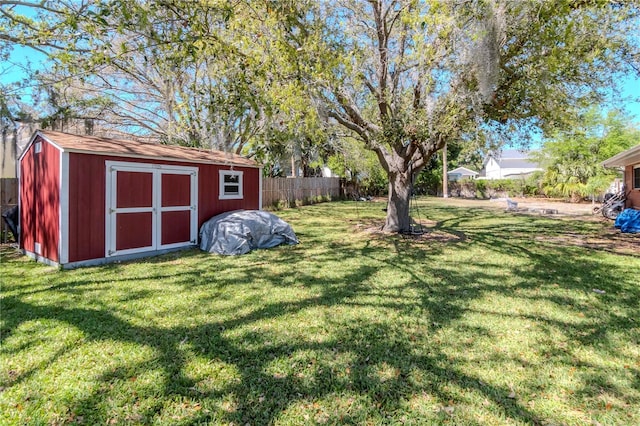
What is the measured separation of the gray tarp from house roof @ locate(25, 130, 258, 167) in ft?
4.48

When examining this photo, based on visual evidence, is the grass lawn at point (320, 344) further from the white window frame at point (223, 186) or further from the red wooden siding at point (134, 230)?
the white window frame at point (223, 186)

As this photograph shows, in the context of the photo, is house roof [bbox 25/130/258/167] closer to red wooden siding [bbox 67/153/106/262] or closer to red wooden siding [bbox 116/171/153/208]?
red wooden siding [bbox 67/153/106/262]

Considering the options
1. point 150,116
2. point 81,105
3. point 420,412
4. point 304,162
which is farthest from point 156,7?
point 304,162

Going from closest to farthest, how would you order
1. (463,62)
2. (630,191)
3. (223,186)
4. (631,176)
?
1. (463,62)
2. (223,186)
3. (630,191)
4. (631,176)

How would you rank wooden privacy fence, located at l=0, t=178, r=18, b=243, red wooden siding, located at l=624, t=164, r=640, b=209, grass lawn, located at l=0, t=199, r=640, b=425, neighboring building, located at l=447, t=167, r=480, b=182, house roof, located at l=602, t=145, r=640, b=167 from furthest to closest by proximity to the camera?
1. neighboring building, located at l=447, t=167, r=480, b=182
2. red wooden siding, located at l=624, t=164, r=640, b=209
3. house roof, located at l=602, t=145, r=640, b=167
4. wooden privacy fence, located at l=0, t=178, r=18, b=243
5. grass lawn, located at l=0, t=199, r=640, b=425

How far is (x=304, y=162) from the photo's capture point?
64.6 feet

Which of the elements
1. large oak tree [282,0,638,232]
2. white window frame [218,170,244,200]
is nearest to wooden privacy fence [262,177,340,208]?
white window frame [218,170,244,200]

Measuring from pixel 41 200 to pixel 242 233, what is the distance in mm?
3449

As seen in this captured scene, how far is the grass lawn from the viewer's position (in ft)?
7.11

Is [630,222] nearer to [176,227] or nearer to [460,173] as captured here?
[176,227]

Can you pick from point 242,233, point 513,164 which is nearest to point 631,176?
point 242,233

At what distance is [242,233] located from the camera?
22.6ft

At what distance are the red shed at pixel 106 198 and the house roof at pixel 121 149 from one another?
1 centimetres

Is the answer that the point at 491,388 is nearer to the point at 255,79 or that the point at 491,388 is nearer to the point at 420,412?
the point at 420,412
